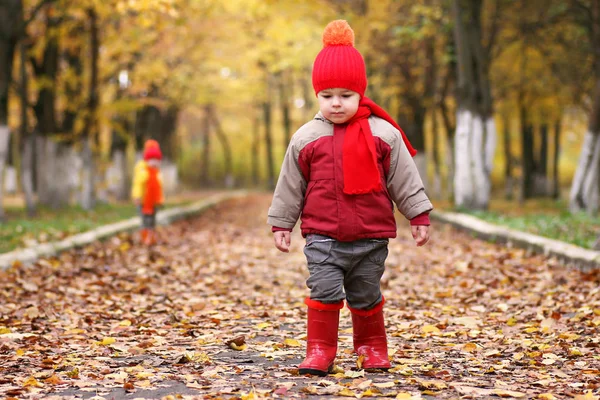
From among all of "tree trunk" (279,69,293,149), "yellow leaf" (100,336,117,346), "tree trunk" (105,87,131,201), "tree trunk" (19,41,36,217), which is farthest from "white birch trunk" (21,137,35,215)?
"tree trunk" (279,69,293,149)

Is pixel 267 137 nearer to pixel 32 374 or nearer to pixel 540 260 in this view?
pixel 540 260

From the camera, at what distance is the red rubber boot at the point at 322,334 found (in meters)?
5.27

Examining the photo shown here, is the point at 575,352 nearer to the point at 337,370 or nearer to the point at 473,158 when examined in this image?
the point at 337,370

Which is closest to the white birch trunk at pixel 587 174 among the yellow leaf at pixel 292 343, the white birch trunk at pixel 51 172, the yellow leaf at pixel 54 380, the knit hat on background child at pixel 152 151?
the knit hat on background child at pixel 152 151

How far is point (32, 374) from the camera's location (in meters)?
5.30

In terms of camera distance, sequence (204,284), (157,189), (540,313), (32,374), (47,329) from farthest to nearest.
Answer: (157,189) < (204,284) < (540,313) < (47,329) < (32,374)

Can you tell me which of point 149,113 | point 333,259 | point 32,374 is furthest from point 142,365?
point 149,113

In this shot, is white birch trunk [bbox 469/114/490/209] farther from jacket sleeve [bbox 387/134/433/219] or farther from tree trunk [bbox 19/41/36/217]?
jacket sleeve [bbox 387/134/433/219]

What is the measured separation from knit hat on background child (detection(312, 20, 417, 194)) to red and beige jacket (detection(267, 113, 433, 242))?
6 centimetres

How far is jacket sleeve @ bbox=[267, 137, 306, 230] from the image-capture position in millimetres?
5398

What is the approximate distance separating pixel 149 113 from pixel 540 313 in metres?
27.3

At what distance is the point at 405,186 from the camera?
544cm

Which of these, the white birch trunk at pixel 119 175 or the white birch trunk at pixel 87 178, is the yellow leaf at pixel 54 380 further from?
the white birch trunk at pixel 119 175

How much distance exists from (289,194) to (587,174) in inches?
626
